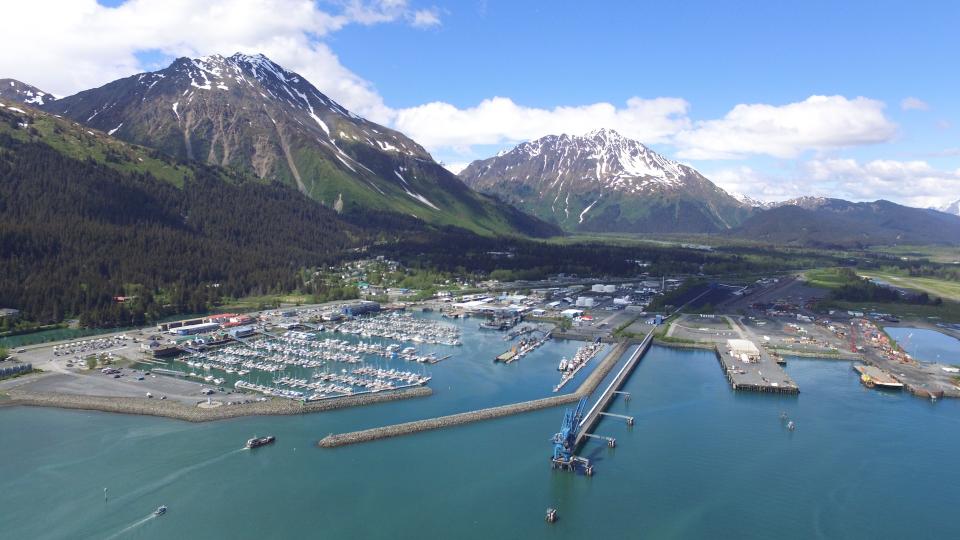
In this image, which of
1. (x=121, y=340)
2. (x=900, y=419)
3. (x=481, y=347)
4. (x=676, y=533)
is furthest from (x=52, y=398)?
(x=900, y=419)

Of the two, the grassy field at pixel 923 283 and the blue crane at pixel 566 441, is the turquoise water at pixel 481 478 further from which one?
the grassy field at pixel 923 283

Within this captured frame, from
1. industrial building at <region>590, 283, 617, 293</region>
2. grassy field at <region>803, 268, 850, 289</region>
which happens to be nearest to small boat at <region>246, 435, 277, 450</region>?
industrial building at <region>590, 283, 617, 293</region>

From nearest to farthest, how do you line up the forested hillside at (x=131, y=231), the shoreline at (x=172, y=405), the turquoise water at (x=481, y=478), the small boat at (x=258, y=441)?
the turquoise water at (x=481, y=478)
the small boat at (x=258, y=441)
the shoreline at (x=172, y=405)
the forested hillside at (x=131, y=231)

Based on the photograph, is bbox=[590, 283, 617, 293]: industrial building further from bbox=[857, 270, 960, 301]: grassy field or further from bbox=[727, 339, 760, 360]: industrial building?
bbox=[857, 270, 960, 301]: grassy field

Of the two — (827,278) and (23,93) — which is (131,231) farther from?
(23,93)

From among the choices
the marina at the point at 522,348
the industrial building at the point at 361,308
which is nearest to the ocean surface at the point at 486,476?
the marina at the point at 522,348

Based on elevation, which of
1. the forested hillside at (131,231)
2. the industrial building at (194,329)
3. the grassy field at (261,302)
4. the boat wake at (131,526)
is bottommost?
the boat wake at (131,526)

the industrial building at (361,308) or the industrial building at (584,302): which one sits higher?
the industrial building at (361,308)
